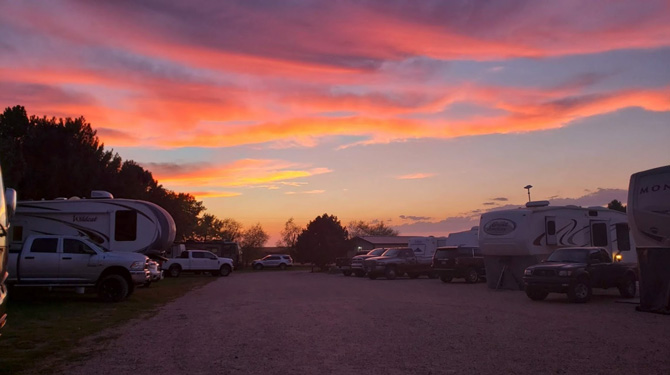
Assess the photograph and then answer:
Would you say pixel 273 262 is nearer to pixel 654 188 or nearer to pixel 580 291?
pixel 580 291

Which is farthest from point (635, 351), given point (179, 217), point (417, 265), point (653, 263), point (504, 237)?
point (179, 217)

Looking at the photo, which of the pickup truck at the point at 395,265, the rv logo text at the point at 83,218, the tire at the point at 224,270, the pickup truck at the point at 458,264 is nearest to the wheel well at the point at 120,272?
the rv logo text at the point at 83,218

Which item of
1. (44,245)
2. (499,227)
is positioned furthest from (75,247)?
(499,227)

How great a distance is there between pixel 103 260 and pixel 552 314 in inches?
515

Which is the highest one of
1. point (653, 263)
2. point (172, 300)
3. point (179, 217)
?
Result: point (179, 217)

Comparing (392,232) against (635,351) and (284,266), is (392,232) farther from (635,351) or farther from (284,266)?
(635,351)

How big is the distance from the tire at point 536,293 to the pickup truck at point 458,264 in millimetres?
10416

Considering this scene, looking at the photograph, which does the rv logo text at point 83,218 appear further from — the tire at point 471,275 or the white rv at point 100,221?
the tire at point 471,275

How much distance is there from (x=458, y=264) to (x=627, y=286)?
418 inches

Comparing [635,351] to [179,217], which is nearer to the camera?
[635,351]

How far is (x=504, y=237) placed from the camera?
73.8ft

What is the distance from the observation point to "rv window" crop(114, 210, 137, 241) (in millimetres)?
22016

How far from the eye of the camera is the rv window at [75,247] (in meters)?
17.8

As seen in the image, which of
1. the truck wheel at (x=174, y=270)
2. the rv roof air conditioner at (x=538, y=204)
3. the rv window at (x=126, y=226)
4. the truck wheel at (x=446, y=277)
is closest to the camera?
the rv window at (x=126, y=226)
